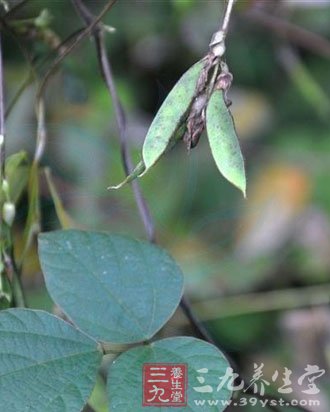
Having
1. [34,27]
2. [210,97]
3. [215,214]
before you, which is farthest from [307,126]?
[210,97]

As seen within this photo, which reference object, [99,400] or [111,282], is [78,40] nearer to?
[111,282]

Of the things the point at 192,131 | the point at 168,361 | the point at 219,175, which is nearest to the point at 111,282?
the point at 168,361

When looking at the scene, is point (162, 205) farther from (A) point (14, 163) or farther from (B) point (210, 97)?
(B) point (210, 97)

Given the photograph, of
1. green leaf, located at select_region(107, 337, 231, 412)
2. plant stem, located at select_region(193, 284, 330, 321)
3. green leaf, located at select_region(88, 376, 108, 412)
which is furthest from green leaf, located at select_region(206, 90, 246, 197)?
plant stem, located at select_region(193, 284, 330, 321)

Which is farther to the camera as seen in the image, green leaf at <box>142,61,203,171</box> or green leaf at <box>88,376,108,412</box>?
green leaf at <box>88,376,108,412</box>

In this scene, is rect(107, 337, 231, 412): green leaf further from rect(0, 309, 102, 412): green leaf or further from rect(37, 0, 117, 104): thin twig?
rect(37, 0, 117, 104): thin twig

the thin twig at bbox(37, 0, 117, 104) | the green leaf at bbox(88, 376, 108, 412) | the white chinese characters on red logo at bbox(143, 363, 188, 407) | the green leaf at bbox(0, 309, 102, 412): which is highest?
the thin twig at bbox(37, 0, 117, 104)

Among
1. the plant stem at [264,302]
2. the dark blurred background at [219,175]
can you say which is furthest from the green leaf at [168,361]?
the plant stem at [264,302]
